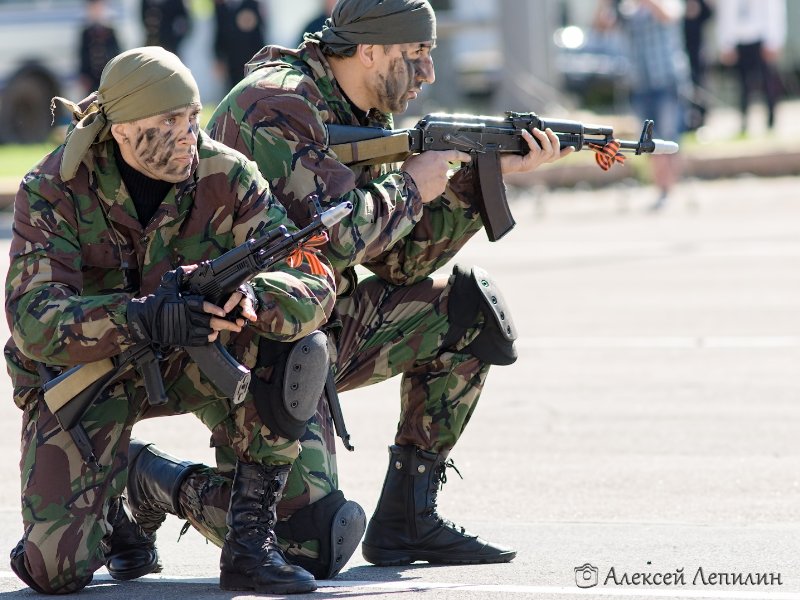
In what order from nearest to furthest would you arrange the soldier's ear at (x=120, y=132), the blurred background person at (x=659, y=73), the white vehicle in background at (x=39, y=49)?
the soldier's ear at (x=120, y=132) < the blurred background person at (x=659, y=73) < the white vehicle in background at (x=39, y=49)

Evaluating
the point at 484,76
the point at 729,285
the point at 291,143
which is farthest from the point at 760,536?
the point at 484,76

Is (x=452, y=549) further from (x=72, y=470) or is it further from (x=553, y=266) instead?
(x=553, y=266)

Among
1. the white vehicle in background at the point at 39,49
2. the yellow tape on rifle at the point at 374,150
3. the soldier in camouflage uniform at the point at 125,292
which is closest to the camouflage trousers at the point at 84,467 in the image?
the soldier in camouflage uniform at the point at 125,292

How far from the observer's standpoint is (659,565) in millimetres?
4492

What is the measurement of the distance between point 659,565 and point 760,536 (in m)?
0.49

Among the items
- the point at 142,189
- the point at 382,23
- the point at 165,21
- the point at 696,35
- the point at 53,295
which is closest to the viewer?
the point at 53,295

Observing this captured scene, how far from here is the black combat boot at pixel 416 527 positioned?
4684 mm

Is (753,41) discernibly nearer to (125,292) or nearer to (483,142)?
(483,142)

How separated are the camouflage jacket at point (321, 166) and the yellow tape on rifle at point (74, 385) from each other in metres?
0.76

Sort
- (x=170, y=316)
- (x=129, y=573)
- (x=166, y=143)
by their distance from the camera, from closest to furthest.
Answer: (x=170, y=316) < (x=166, y=143) < (x=129, y=573)

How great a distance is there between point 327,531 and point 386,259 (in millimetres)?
997

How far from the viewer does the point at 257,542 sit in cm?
432

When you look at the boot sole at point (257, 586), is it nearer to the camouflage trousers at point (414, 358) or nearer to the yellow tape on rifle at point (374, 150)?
the camouflage trousers at point (414, 358)

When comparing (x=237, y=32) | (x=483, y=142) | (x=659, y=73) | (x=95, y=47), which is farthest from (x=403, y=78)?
(x=95, y=47)
